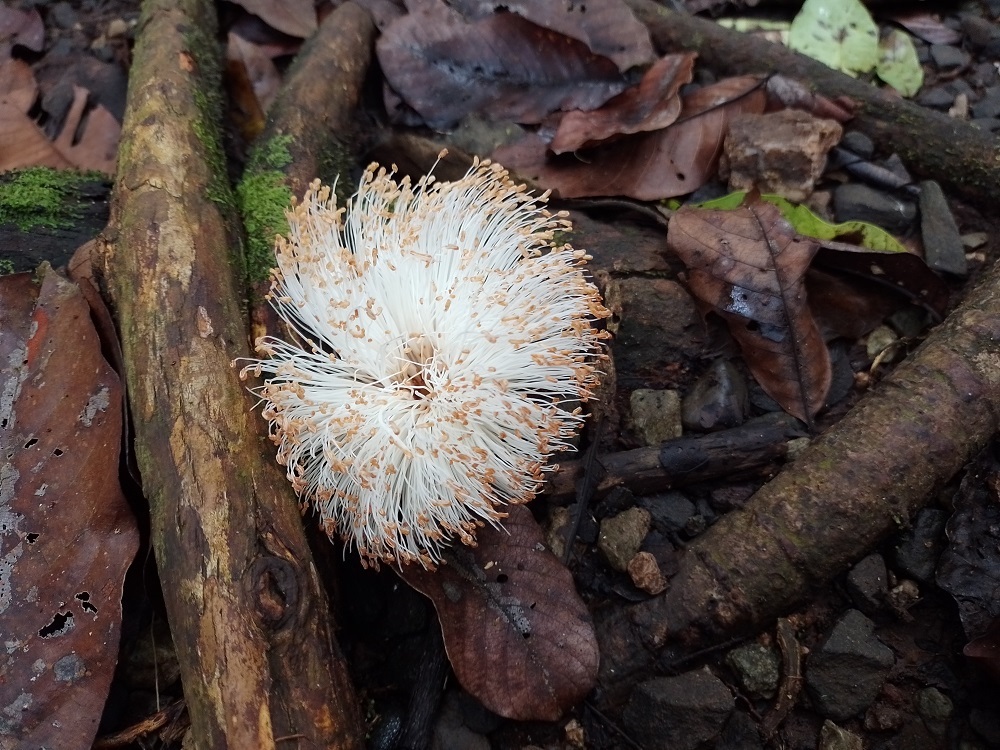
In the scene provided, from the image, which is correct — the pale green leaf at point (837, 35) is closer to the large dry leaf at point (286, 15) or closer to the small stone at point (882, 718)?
the large dry leaf at point (286, 15)

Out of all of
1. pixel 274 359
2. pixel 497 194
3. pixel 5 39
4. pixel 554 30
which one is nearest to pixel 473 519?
pixel 274 359

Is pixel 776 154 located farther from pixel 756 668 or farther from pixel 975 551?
pixel 756 668

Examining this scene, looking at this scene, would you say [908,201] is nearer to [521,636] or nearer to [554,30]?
[554,30]

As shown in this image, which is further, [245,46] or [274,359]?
[245,46]

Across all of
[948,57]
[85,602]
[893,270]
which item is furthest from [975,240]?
[85,602]

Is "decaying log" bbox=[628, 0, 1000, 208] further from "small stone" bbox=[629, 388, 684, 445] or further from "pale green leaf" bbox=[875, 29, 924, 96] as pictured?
"small stone" bbox=[629, 388, 684, 445]

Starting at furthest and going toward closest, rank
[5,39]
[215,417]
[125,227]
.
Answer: [5,39] → [125,227] → [215,417]
